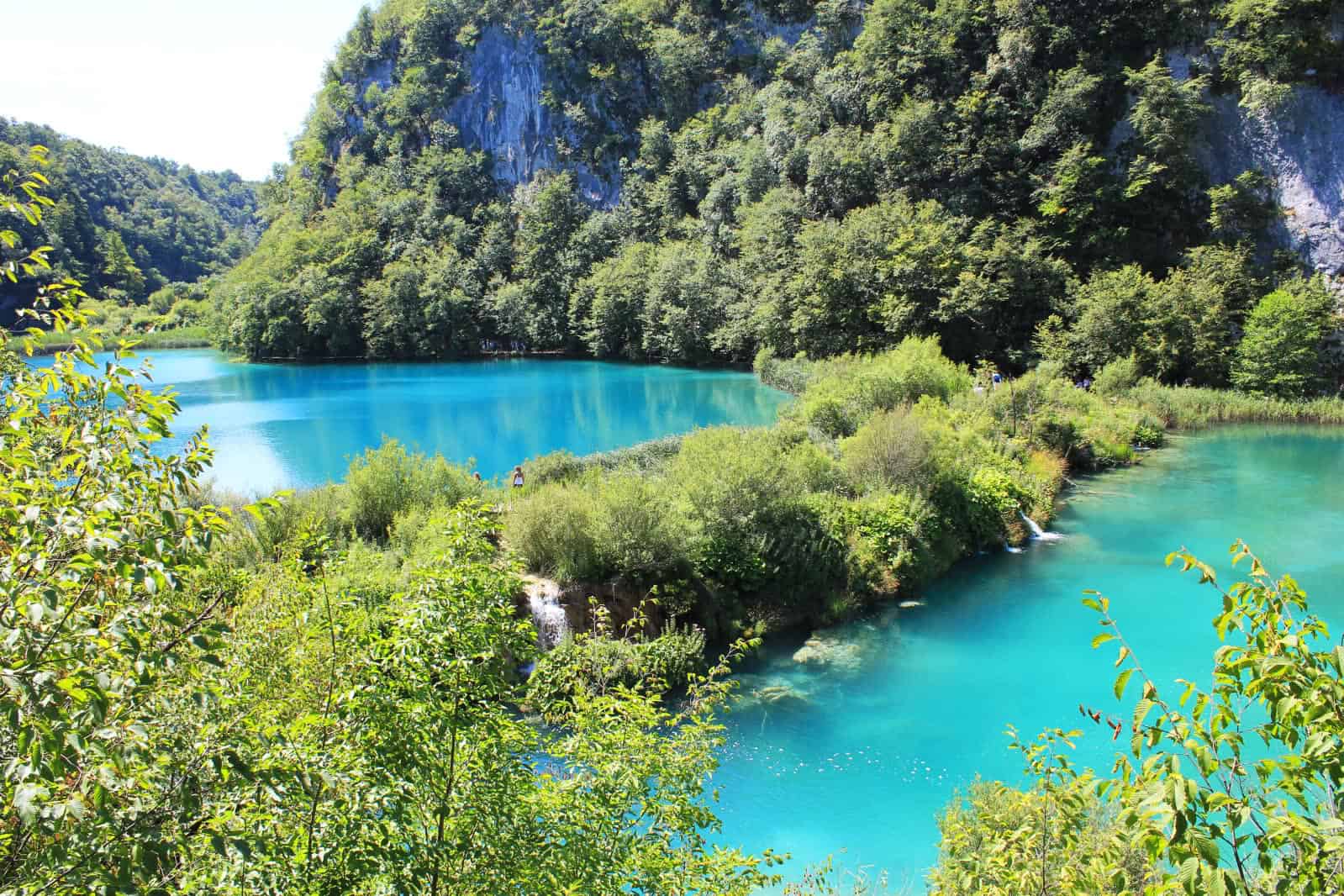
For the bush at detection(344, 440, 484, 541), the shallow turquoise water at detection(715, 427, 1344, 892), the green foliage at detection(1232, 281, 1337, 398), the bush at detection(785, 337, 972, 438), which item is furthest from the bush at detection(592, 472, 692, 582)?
the green foliage at detection(1232, 281, 1337, 398)

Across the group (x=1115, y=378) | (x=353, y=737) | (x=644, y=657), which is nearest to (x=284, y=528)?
(x=644, y=657)

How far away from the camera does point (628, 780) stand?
4.87m

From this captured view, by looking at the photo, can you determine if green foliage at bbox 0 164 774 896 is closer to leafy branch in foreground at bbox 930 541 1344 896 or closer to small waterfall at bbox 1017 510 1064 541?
leafy branch in foreground at bbox 930 541 1344 896

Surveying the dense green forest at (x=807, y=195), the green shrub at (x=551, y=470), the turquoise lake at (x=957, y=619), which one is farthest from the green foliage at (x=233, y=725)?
the dense green forest at (x=807, y=195)

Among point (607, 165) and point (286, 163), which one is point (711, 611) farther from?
point (286, 163)

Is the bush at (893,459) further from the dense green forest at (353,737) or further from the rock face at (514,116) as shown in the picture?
the rock face at (514,116)

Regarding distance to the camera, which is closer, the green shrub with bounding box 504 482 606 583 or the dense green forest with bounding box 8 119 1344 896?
the dense green forest with bounding box 8 119 1344 896

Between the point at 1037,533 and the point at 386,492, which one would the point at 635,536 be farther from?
the point at 1037,533

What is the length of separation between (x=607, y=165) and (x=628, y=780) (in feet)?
226

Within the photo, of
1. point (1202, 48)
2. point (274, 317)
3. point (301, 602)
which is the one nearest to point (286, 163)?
point (274, 317)

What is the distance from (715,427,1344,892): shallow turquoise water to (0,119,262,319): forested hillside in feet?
252

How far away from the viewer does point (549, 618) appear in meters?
13.2

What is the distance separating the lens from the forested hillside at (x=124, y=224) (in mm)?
80500

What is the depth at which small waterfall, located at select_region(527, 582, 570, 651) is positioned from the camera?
13.2m
